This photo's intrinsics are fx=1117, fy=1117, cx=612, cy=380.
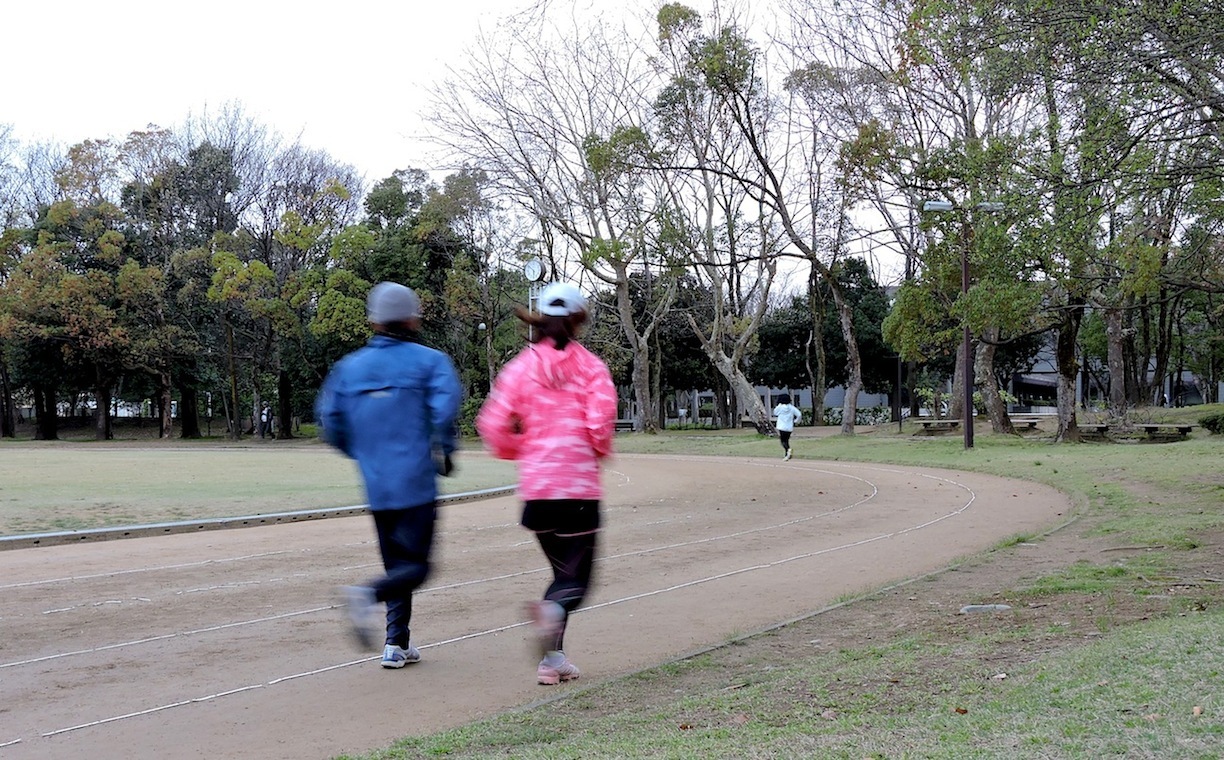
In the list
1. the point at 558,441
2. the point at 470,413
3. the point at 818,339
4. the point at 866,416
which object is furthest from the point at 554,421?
the point at 866,416

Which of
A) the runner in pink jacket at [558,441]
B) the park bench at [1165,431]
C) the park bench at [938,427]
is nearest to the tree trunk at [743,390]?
the park bench at [938,427]

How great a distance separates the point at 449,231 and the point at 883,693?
48.1 meters

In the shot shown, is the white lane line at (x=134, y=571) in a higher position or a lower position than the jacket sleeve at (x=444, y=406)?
lower

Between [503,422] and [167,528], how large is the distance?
10052 millimetres

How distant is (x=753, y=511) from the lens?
16484mm

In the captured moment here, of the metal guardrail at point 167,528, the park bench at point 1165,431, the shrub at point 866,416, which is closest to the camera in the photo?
the metal guardrail at point 167,528

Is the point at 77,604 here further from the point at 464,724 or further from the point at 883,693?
the point at 883,693

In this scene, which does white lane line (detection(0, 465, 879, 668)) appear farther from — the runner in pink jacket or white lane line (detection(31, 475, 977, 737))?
the runner in pink jacket

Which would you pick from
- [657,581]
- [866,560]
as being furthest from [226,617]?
[866,560]

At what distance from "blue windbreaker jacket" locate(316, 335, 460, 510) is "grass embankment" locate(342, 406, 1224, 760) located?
4.03ft

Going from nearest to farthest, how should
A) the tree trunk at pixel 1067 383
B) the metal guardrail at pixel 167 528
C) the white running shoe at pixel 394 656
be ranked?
the white running shoe at pixel 394 656
the metal guardrail at pixel 167 528
the tree trunk at pixel 1067 383

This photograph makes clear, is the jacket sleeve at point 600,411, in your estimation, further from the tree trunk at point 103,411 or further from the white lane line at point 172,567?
the tree trunk at point 103,411

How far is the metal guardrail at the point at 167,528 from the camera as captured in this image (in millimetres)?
12680

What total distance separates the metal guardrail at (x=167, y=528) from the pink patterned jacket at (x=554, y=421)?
8.41 meters
